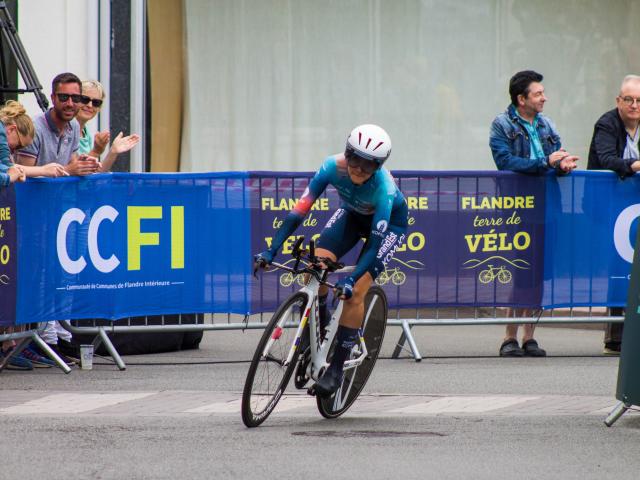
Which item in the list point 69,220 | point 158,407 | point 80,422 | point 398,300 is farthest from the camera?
point 398,300

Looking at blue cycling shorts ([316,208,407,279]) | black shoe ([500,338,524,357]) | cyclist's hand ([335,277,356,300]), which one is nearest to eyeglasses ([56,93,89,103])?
blue cycling shorts ([316,208,407,279])

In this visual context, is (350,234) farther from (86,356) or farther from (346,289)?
(86,356)

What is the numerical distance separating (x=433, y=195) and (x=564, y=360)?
1708mm

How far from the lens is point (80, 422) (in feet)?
27.6

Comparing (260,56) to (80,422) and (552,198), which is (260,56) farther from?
(80,422)

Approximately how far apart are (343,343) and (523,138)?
162 inches

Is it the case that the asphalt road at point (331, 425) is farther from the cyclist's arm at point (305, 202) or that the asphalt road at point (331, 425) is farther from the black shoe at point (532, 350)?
the cyclist's arm at point (305, 202)

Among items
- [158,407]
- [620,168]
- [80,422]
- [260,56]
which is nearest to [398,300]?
[620,168]

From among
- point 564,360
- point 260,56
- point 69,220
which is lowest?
point 564,360

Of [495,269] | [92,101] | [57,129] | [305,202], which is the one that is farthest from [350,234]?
[92,101]

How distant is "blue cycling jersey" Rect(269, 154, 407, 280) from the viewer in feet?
27.8

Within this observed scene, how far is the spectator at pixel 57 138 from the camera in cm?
1133

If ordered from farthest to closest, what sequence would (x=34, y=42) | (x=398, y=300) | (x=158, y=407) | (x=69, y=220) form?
(x=34, y=42) → (x=398, y=300) → (x=69, y=220) → (x=158, y=407)

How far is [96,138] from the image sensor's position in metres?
11.6
